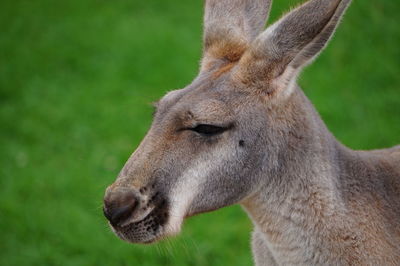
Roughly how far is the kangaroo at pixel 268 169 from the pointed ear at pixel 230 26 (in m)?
0.25

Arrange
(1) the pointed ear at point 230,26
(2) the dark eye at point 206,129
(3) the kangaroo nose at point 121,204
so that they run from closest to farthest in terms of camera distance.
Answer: (3) the kangaroo nose at point 121,204
(2) the dark eye at point 206,129
(1) the pointed ear at point 230,26

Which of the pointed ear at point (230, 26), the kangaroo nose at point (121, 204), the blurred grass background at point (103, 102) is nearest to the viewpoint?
the kangaroo nose at point (121, 204)

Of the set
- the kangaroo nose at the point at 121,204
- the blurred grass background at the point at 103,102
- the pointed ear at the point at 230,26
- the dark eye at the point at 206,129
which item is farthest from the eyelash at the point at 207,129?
the blurred grass background at the point at 103,102

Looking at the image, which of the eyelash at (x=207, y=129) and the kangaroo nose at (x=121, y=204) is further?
the eyelash at (x=207, y=129)

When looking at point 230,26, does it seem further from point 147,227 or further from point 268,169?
point 147,227

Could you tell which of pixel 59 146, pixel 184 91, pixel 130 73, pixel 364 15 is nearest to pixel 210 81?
pixel 184 91

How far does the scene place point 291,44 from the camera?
3.30 meters

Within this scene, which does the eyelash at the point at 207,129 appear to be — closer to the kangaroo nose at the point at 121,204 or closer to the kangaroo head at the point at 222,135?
the kangaroo head at the point at 222,135

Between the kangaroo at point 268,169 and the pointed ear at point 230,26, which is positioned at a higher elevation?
the pointed ear at point 230,26

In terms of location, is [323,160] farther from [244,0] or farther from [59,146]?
[59,146]

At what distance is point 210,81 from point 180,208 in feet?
2.43

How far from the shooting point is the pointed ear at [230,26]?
3.91 meters

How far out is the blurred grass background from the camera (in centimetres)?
642

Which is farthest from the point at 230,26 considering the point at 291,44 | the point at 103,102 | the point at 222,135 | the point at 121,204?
the point at 103,102
